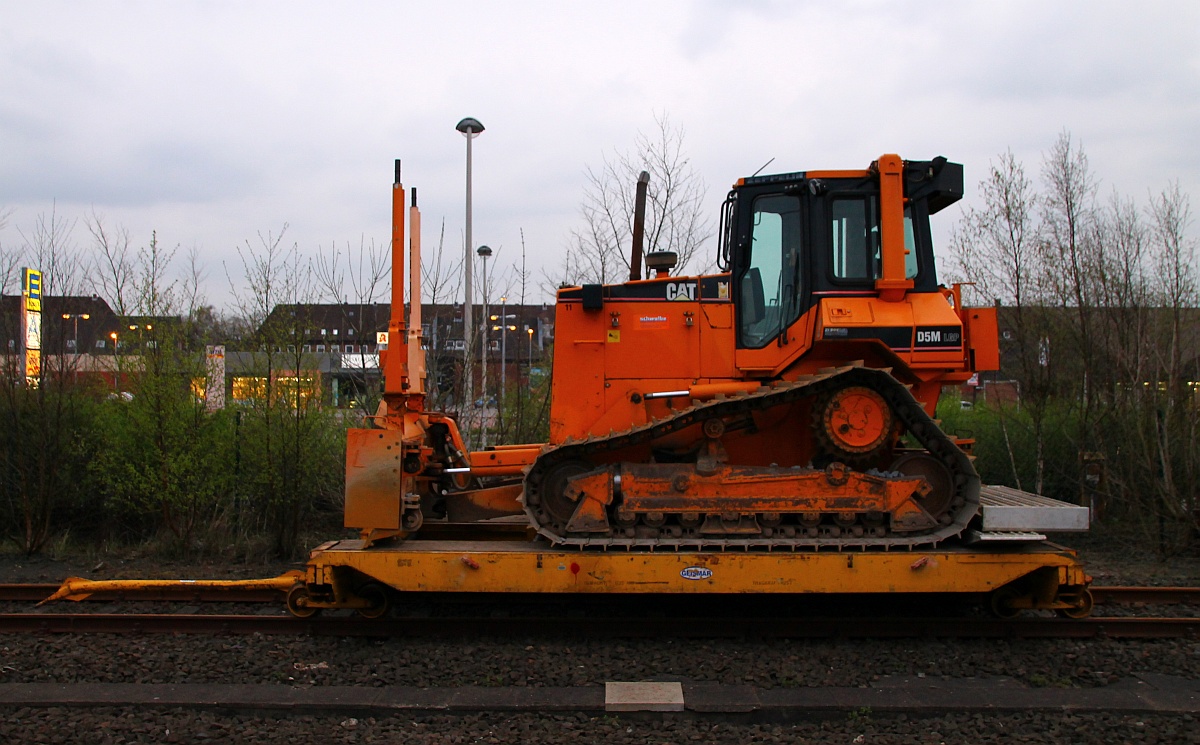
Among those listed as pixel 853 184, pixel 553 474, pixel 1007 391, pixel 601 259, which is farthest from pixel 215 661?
pixel 1007 391

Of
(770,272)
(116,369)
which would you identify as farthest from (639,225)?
(116,369)

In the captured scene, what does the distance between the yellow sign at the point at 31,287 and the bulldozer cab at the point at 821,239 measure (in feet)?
30.8

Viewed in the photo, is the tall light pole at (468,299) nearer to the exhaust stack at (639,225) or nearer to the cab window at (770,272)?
the exhaust stack at (639,225)


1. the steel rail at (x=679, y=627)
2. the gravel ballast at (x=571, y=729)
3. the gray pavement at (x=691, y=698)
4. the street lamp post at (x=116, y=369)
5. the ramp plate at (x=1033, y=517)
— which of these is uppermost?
the street lamp post at (x=116, y=369)

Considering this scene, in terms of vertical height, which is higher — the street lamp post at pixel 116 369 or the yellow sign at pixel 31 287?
the yellow sign at pixel 31 287

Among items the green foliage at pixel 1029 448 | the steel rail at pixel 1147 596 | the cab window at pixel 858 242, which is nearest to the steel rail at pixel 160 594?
the cab window at pixel 858 242

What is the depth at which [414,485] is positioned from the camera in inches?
272

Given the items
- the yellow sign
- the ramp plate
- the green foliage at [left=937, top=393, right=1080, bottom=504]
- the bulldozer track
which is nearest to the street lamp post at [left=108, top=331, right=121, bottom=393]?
the yellow sign

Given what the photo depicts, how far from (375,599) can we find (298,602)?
611mm

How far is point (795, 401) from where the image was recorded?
636 centimetres

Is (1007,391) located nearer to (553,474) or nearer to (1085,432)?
(1085,432)

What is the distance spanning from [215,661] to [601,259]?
9.00 meters

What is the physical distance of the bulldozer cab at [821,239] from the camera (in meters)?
6.53

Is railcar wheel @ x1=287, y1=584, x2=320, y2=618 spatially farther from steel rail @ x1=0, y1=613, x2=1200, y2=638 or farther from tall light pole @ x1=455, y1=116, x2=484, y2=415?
tall light pole @ x1=455, y1=116, x2=484, y2=415
